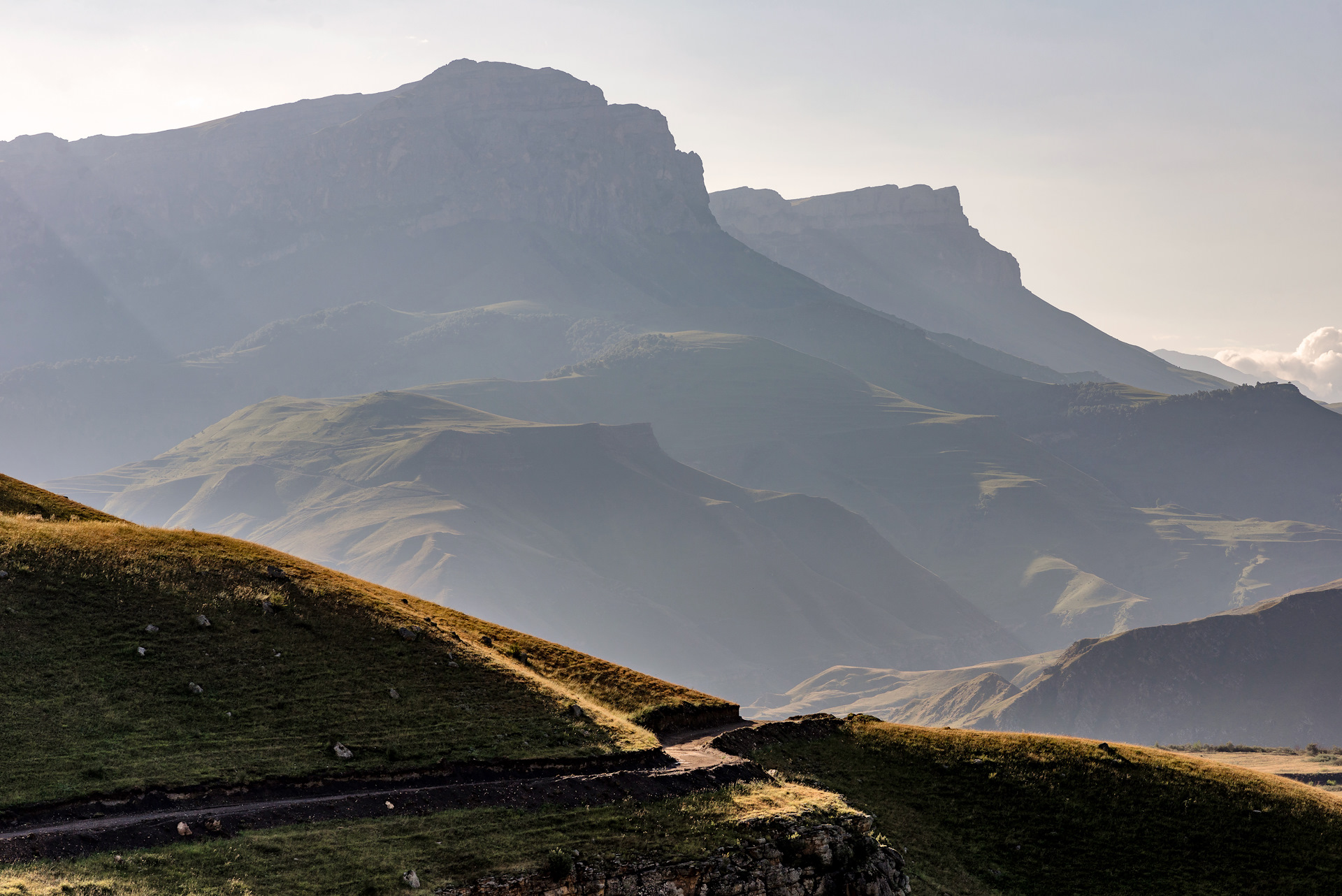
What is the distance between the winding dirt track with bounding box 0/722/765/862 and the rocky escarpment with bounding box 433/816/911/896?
17.9 feet

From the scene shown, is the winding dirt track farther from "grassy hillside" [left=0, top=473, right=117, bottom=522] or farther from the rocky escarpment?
"grassy hillside" [left=0, top=473, right=117, bottom=522]

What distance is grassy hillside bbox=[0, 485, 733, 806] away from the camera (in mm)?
44875

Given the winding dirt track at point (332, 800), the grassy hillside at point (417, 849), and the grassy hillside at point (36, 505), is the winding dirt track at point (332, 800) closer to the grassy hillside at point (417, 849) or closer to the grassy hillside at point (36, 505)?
the grassy hillside at point (417, 849)

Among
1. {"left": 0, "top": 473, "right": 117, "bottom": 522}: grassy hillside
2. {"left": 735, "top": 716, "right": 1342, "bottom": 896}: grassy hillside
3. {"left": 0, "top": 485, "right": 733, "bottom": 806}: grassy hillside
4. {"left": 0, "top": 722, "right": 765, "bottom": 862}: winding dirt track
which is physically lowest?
{"left": 735, "top": 716, "right": 1342, "bottom": 896}: grassy hillside

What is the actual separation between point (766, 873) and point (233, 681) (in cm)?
2670

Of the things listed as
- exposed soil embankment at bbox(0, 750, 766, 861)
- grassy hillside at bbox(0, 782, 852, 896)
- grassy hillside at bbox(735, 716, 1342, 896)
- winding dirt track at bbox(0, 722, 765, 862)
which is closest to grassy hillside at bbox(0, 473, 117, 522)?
exposed soil embankment at bbox(0, 750, 766, 861)

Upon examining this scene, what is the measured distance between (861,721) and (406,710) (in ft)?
104

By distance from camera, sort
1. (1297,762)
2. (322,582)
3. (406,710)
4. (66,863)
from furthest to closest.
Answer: (1297,762) < (322,582) < (406,710) < (66,863)

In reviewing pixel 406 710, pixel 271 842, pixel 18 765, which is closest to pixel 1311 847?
pixel 406 710

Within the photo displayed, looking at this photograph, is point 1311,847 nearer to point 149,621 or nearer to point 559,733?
point 559,733

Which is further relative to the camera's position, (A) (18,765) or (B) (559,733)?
(B) (559,733)

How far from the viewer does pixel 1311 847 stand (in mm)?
57031

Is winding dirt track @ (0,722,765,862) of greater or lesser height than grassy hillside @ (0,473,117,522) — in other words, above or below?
below

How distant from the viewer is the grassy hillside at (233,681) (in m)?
44.9
